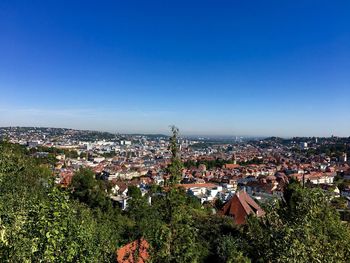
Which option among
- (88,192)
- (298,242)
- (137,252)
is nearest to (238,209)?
(88,192)

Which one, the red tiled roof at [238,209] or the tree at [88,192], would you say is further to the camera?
the tree at [88,192]

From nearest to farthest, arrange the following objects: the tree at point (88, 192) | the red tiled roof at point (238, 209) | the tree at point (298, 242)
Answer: the tree at point (298, 242)
the red tiled roof at point (238, 209)
the tree at point (88, 192)

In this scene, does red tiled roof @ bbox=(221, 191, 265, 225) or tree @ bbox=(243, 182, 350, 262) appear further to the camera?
red tiled roof @ bbox=(221, 191, 265, 225)

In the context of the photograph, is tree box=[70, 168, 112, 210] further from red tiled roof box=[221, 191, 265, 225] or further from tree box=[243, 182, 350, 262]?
tree box=[243, 182, 350, 262]

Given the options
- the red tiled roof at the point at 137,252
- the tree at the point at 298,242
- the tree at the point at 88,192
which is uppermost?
the tree at the point at 298,242

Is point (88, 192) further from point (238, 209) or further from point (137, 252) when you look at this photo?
point (137, 252)

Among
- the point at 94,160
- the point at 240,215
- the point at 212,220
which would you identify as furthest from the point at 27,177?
the point at 94,160

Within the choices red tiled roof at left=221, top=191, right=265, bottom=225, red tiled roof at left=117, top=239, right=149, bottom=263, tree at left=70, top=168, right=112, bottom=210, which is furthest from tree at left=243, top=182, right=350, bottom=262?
tree at left=70, top=168, right=112, bottom=210

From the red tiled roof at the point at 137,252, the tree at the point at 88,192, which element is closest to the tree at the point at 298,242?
the red tiled roof at the point at 137,252

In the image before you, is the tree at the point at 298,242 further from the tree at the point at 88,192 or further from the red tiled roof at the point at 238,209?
the tree at the point at 88,192

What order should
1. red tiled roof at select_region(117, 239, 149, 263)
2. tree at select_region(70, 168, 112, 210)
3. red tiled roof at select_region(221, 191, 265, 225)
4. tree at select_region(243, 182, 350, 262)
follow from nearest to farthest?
1. tree at select_region(243, 182, 350, 262)
2. red tiled roof at select_region(117, 239, 149, 263)
3. red tiled roof at select_region(221, 191, 265, 225)
4. tree at select_region(70, 168, 112, 210)

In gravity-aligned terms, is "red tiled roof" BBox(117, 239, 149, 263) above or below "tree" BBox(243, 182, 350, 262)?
below

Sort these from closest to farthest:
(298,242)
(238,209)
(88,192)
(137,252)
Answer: (298,242) < (137,252) < (238,209) < (88,192)

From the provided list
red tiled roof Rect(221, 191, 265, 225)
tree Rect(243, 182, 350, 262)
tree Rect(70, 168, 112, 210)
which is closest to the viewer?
tree Rect(243, 182, 350, 262)
